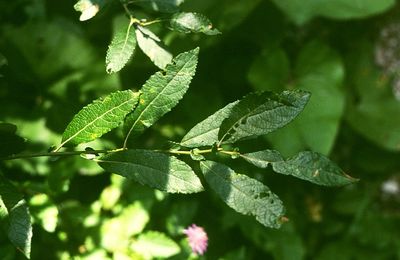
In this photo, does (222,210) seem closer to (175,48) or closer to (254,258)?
(254,258)

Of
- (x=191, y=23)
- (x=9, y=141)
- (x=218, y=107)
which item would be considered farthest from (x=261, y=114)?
(x=218, y=107)

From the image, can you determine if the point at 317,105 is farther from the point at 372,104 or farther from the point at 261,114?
the point at 261,114

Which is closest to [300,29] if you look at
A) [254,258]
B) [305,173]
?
[254,258]

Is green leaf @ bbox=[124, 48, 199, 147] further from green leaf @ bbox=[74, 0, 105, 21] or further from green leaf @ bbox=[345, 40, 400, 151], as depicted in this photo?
green leaf @ bbox=[345, 40, 400, 151]

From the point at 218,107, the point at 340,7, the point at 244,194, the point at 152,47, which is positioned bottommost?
the point at 218,107

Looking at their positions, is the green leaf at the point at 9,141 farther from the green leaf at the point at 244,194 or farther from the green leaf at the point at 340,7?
the green leaf at the point at 340,7

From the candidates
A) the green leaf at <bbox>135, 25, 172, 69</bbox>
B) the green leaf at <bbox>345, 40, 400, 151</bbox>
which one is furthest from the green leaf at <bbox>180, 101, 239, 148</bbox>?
the green leaf at <bbox>345, 40, 400, 151</bbox>
